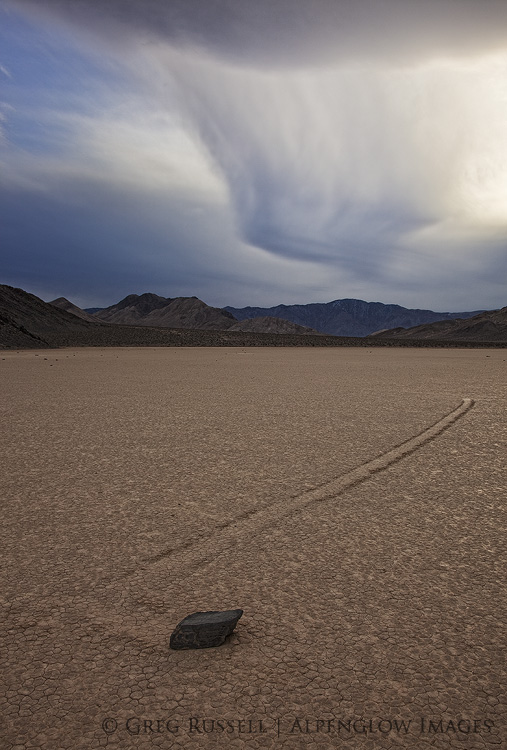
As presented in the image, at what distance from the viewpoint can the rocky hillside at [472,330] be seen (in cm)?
13062

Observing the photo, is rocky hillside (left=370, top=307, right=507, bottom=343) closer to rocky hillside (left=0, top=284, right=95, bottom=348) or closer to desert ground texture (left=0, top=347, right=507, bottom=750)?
rocky hillside (left=0, top=284, right=95, bottom=348)

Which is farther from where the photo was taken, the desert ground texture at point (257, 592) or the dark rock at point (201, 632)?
the dark rock at point (201, 632)

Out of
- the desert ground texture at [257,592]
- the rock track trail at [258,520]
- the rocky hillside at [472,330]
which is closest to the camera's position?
the desert ground texture at [257,592]

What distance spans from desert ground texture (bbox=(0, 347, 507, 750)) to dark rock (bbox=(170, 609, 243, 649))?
0.05 m

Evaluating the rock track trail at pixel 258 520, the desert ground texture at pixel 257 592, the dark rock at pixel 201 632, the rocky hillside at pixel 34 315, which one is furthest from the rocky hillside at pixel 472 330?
the dark rock at pixel 201 632

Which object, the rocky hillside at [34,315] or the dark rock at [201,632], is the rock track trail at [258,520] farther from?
the rocky hillside at [34,315]

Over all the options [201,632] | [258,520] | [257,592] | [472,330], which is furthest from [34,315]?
[472,330]

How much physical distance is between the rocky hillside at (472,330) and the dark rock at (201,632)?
4954 inches

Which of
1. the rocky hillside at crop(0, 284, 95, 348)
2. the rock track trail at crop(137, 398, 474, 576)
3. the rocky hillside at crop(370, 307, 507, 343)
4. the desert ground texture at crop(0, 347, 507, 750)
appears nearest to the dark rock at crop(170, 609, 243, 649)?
the desert ground texture at crop(0, 347, 507, 750)

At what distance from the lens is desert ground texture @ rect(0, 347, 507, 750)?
7.13 ft

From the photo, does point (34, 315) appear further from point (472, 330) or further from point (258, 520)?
point (472, 330)

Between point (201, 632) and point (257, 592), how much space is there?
1.89 ft

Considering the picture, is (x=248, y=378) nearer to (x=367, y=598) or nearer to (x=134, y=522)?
(x=134, y=522)

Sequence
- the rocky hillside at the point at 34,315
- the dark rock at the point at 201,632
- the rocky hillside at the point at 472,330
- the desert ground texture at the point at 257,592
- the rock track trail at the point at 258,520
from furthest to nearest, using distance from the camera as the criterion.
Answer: the rocky hillside at the point at 472,330
the rocky hillside at the point at 34,315
the rock track trail at the point at 258,520
the dark rock at the point at 201,632
the desert ground texture at the point at 257,592
